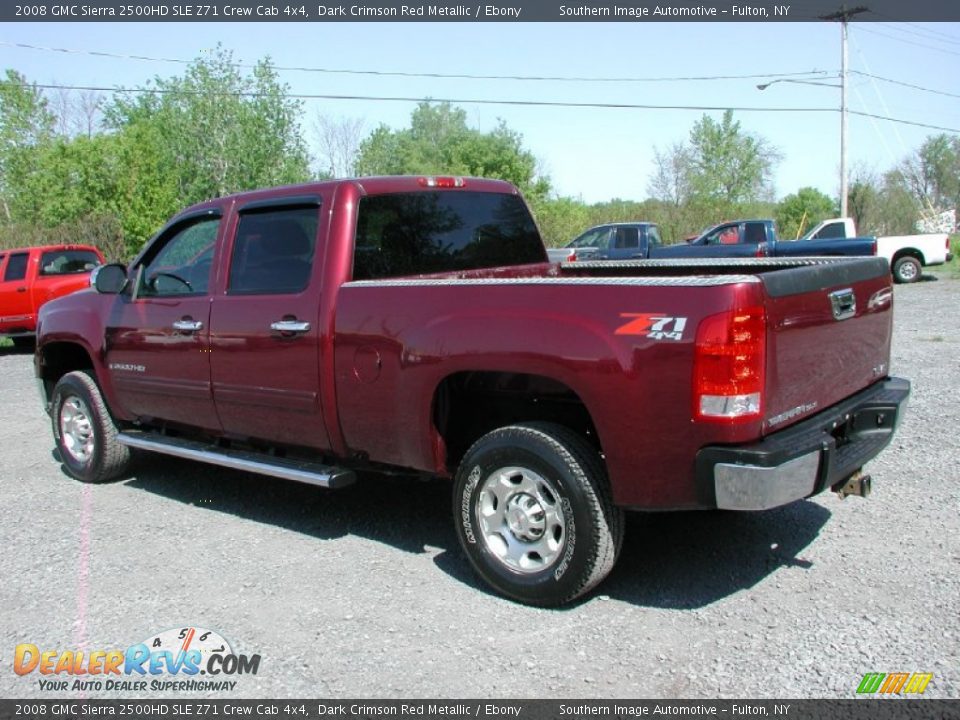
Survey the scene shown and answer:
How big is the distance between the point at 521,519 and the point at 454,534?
1.09m

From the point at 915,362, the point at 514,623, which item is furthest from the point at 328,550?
the point at 915,362

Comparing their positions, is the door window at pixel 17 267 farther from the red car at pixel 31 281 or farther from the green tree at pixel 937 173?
the green tree at pixel 937 173

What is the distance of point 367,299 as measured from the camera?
13.9ft

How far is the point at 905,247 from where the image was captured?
2288cm

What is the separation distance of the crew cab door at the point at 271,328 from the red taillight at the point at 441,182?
0.67 meters

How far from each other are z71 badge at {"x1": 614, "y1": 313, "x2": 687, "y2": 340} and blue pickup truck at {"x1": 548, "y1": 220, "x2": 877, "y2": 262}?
14.6 m

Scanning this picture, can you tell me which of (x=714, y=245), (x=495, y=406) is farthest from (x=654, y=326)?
(x=714, y=245)

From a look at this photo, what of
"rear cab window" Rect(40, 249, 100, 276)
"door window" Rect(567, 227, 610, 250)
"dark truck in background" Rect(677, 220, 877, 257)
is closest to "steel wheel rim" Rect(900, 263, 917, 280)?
"dark truck in background" Rect(677, 220, 877, 257)

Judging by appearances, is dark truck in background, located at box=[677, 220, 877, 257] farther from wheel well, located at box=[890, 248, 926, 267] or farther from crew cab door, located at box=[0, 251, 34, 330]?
crew cab door, located at box=[0, 251, 34, 330]

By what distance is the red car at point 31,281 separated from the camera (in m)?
14.4

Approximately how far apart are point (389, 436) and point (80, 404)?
3174 mm

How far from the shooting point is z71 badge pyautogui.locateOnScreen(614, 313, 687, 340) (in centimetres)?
326

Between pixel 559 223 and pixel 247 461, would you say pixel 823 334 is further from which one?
pixel 559 223

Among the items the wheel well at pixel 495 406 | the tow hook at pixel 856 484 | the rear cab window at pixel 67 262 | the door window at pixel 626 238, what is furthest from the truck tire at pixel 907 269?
the wheel well at pixel 495 406
